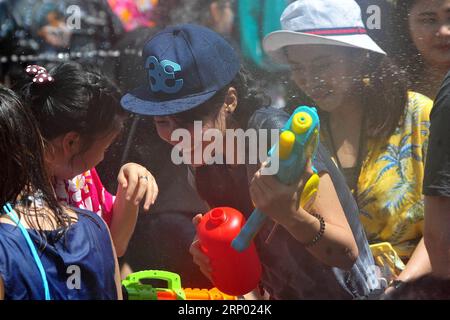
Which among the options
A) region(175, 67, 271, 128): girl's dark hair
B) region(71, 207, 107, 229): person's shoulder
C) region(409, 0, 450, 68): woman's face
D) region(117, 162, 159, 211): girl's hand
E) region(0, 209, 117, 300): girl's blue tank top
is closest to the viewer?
region(0, 209, 117, 300): girl's blue tank top

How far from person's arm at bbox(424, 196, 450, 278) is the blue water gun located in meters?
0.34

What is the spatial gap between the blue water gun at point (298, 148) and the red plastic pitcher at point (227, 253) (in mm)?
220

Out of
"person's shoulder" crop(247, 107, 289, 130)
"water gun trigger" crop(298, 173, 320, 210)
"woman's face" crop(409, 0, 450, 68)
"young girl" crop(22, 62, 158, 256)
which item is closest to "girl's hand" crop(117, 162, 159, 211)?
"young girl" crop(22, 62, 158, 256)

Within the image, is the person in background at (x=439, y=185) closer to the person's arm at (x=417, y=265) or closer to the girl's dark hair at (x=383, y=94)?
the person's arm at (x=417, y=265)

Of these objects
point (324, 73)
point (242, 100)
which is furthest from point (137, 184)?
point (324, 73)

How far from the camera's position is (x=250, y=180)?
8.07 ft

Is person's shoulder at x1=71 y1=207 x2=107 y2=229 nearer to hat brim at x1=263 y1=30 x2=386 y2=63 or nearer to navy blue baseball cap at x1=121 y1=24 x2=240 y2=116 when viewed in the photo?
navy blue baseball cap at x1=121 y1=24 x2=240 y2=116

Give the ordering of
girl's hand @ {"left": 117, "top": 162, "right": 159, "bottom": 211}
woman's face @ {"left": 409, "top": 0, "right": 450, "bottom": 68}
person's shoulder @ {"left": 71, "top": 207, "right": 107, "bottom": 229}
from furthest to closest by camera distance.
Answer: girl's hand @ {"left": 117, "top": 162, "right": 159, "bottom": 211} < woman's face @ {"left": 409, "top": 0, "right": 450, "bottom": 68} < person's shoulder @ {"left": 71, "top": 207, "right": 107, "bottom": 229}

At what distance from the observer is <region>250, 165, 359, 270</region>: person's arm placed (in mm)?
2350

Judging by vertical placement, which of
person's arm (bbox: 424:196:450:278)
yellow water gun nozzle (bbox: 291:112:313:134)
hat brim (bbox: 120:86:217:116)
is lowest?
person's arm (bbox: 424:196:450:278)

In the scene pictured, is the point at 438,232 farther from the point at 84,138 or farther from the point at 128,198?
the point at 84,138

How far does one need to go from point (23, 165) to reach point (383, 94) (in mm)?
1080
